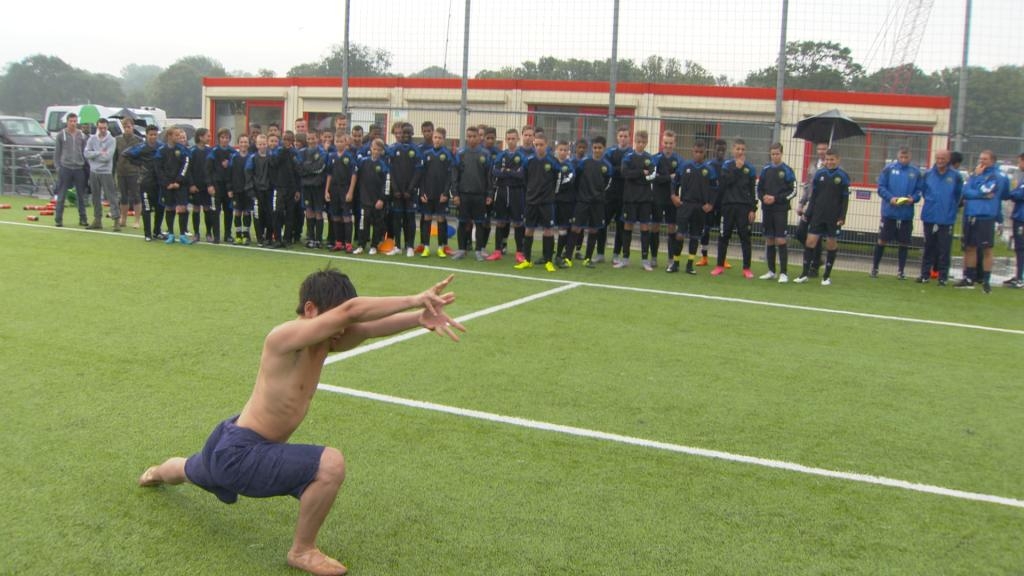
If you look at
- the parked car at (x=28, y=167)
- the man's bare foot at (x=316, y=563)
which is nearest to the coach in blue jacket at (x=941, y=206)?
the man's bare foot at (x=316, y=563)

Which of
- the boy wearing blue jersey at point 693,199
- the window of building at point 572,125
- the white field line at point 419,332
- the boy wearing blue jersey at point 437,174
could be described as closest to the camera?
the white field line at point 419,332

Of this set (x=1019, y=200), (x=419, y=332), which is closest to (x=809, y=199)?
(x=1019, y=200)

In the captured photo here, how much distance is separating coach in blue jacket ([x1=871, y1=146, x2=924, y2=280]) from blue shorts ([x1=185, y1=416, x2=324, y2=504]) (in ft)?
39.8

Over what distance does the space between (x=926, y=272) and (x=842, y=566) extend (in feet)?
36.3

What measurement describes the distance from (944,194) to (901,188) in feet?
2.19

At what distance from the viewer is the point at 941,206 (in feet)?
44.0

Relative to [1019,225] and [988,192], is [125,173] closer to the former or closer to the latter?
[988,192]

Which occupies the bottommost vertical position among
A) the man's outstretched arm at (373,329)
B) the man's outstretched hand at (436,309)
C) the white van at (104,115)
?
the man's outstretched arm at (373,329)

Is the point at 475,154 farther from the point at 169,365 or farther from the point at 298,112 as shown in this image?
the point at 298,112

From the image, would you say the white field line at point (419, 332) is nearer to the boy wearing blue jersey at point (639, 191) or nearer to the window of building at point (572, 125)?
the boy wearing blue jersey at point (639, 191)

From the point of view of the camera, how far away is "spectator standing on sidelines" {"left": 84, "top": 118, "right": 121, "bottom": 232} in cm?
1600

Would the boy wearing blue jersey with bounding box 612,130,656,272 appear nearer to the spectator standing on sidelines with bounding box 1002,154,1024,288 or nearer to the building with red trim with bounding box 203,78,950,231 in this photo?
the building with red trim with bounding box 203,78,950,231

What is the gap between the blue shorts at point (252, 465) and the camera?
154 inches

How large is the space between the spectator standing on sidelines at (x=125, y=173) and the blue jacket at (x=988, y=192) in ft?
49.2
